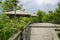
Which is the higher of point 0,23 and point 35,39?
point 0,23

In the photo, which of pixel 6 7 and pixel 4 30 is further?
pixel 6 7

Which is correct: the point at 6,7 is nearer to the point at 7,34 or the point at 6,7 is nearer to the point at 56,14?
the point at 56,14

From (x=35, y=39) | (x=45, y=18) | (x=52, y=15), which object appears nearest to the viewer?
(x=35, y=39)

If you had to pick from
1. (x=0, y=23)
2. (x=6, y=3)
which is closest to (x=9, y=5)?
(x=6, y=3)

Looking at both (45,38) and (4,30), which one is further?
(45,38)

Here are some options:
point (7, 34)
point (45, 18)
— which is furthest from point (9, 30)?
point (45, 18)

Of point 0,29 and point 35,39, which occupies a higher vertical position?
point 0,29

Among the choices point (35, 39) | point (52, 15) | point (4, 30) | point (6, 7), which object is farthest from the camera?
point (52, 15)

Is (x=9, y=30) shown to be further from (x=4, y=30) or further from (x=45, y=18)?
(x=45, y=18)

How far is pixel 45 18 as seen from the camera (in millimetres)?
32281

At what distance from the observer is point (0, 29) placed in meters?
8.20

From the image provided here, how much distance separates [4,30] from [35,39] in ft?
11.8

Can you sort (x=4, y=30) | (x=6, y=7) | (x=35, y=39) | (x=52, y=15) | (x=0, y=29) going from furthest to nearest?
(x=52, y=15) < (x=6, y=7) < (x=35, y=39) < (x=0, y=29) < (x=4, y=30)

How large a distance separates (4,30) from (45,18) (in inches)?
977
